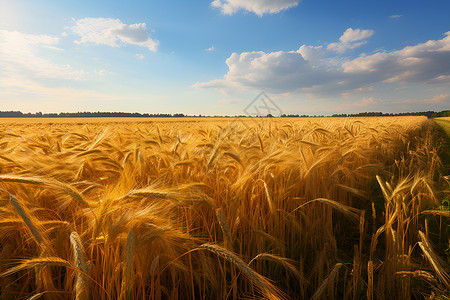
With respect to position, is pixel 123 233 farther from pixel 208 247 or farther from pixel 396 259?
pixel 396 259

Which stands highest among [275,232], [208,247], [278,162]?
[278,162]

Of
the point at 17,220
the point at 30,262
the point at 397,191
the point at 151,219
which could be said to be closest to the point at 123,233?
the point at 151,219

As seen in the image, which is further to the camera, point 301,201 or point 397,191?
point 301,201

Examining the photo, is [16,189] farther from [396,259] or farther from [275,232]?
[396,259]

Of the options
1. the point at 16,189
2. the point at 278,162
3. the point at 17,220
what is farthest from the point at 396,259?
the point at 16,189

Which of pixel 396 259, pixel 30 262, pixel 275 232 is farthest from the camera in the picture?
pixel 275 232

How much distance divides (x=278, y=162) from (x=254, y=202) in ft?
1.29

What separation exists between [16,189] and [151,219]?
1189 millimetres

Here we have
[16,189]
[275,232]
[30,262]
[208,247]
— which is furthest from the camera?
[275,232]

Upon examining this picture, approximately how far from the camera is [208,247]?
0.96 meters

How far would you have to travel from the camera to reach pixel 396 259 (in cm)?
136

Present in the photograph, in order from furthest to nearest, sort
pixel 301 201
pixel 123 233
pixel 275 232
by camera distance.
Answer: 1. pixel 301 201
2. pixel 275 232
3. pixel 123 233

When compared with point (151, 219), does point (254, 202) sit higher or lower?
lower

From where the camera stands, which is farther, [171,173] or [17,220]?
[171,173]
